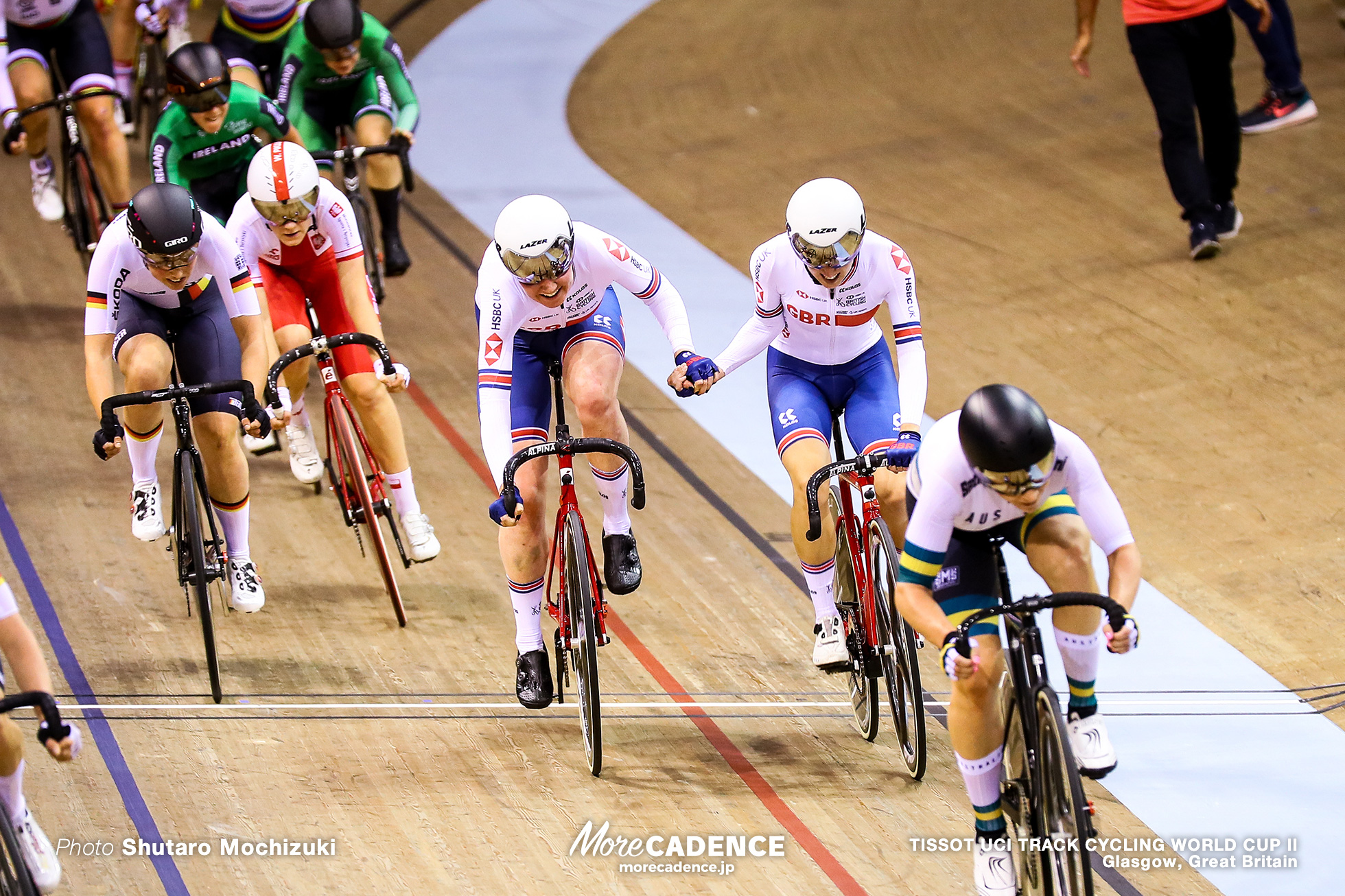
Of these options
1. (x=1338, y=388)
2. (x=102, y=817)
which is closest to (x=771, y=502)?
(x=1338, y=388)

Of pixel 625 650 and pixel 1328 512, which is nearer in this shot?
pixel 625 650

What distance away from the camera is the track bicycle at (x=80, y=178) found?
23.5ft

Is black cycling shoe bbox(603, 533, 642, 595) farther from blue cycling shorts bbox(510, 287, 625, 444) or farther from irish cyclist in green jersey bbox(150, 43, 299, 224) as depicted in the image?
irish cyclist in green jersey bbox(150, 43, 299, 224)

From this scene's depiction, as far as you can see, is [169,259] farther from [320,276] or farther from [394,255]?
[394,255]

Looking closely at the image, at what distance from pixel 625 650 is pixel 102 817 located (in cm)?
173

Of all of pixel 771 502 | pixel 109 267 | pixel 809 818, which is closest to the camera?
pixel 809 818

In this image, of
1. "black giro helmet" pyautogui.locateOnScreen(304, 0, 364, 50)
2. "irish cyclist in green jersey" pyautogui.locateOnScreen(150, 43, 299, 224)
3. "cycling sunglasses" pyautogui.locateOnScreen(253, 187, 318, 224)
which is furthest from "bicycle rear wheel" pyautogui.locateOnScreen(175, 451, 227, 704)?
"black giro helmet" pyautogui.locateOnScreen(304, 0, 364, 50)

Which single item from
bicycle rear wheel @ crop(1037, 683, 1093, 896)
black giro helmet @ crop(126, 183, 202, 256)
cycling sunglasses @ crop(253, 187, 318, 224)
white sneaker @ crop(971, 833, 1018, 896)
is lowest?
white sneaker @ crop(971, 833, 1018, 896)

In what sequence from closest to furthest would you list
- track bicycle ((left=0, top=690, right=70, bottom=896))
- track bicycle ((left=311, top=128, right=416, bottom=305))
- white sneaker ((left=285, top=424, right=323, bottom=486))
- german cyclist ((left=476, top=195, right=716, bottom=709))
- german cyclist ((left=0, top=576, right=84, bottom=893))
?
1. track bicycle ((left=0, top=690, right=70, bottom=896))
2. german cyclist ((left=0, top=576, right=84, bottom=893))
3. german cyclist ((left=476, top=195, right=716, bottom=709))
4. white sneaker ((left=285, top=424, right=323, bottom=486))
5. track bicycle ((left=311, top=128, right=416, bottom=305))

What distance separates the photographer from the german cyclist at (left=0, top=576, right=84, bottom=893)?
332cm

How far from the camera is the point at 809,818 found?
413 cm

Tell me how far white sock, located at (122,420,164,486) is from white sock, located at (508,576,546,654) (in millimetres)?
1396

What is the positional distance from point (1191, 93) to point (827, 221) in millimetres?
3992

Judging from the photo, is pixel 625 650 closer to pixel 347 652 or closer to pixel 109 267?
pixel 347 652
